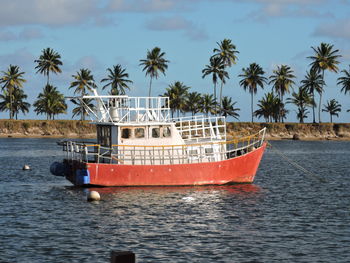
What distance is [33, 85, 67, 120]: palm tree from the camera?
127938 mm

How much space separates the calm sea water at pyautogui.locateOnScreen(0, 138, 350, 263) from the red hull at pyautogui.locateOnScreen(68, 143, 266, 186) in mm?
544

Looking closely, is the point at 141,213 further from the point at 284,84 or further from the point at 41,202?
the point at 284,84

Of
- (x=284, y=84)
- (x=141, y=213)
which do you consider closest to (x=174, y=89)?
(x=284, y=84)

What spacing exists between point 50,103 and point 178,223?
10509 cm

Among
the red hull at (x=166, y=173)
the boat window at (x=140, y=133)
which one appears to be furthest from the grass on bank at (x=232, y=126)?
the boat window at (x=140, y=133)

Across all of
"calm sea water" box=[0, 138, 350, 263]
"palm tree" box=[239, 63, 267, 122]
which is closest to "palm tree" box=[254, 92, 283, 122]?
"palm tree" box=[239, 63, 267, 122]

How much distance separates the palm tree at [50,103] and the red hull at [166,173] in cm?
9250

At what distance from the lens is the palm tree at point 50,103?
127938mm

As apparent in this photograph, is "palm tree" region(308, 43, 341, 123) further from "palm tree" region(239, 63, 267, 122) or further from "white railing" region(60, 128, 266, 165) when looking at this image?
"white railing" region(60, 128, 266, 165)

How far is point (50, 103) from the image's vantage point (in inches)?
5025

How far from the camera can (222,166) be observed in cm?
3744

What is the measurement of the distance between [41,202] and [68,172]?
5342 mm

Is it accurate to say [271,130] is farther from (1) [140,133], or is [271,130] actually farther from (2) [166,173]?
(2) [166,173]

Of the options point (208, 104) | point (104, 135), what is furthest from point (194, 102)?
point (104, 135)
